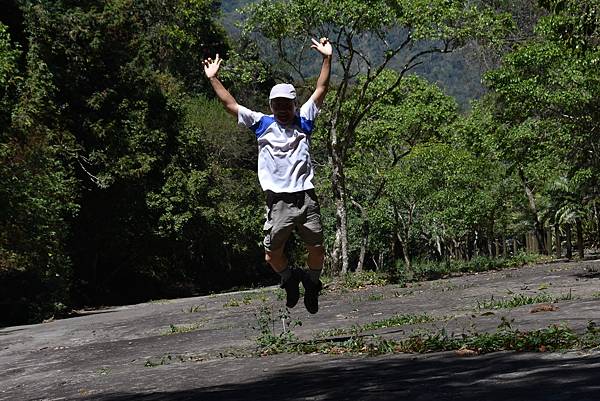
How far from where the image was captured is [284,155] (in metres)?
6.73

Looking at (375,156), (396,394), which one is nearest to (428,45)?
(375,156)

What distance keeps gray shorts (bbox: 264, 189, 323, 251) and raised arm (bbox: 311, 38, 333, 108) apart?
0.86m

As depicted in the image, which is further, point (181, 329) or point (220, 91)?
point (181, 329)

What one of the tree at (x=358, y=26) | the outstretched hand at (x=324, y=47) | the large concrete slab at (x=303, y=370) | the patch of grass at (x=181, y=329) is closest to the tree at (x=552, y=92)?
the tree at (x=358, y=26)

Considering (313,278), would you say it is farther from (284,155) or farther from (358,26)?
(358,26)

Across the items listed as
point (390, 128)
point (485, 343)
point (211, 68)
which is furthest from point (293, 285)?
point (390, 128)

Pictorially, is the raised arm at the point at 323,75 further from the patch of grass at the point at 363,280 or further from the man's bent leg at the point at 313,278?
the patch of grass at the point at 363,280

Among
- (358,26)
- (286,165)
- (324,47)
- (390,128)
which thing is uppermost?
(358,26)

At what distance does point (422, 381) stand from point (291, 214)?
279cm

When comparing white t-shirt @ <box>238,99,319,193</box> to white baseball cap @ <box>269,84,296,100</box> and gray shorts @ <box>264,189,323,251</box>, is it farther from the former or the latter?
white baseball cap @ <box>269,84,296,100</box>

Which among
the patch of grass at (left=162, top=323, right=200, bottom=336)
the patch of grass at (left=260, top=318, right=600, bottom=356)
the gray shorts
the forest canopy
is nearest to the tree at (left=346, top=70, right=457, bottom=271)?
the forest canopy

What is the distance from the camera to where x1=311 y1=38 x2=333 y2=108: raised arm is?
7.22 m

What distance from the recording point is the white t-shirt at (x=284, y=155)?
674 centimetres

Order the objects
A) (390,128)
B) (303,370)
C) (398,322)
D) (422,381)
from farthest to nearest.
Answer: (390,128) → (398,322) → (303,370) → (422,381)
